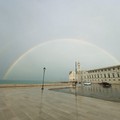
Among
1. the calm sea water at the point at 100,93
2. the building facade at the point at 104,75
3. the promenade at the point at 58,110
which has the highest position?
the building facade at the point at 104,75

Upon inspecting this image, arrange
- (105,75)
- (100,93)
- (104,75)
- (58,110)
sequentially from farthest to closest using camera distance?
(104,75)
(105,75)
(100,93)
(58,110)

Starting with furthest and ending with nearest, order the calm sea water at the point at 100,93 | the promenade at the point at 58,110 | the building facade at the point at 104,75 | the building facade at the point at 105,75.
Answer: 1. the building facade at the point at 105,75
2. the building facade at the point at 104,75
3. the calm sea water at the point at 100,93
4. the promenade at the point at 58,110

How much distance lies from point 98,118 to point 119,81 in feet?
243

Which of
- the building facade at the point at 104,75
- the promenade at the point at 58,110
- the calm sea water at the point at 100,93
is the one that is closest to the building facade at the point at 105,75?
the building facade at the point at 104,75

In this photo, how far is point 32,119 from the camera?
605 centimetres

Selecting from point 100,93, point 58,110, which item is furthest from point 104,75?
point 58,110

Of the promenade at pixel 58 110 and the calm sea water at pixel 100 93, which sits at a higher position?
the calm sea water at pixel 100 93

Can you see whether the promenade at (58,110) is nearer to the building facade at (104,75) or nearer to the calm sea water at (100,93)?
the calm sea water at (100,93)

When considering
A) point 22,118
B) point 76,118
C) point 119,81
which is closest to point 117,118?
point 76,118

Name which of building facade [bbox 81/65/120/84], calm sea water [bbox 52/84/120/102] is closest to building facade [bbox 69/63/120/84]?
building facade [bbox 81/65/120/84]

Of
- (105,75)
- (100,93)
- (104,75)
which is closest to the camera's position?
(100,93)

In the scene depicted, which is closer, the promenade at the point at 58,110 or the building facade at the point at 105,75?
the promenade at the point at 58,110

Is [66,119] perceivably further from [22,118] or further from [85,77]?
[85,77]

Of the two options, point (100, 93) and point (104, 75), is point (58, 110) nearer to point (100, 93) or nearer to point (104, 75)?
point (100, 93)
